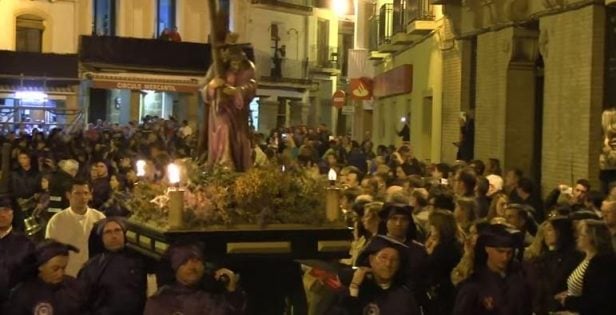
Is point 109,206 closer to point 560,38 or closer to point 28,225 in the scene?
point 28,225

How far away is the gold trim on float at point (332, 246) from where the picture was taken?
31.7 ft

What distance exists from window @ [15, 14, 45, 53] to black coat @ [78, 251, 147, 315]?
35.8 meters

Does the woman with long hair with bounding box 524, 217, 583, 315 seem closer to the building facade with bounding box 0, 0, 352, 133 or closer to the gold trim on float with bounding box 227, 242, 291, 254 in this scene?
the gold trim on float with bounding box 227, 242, 291, 254

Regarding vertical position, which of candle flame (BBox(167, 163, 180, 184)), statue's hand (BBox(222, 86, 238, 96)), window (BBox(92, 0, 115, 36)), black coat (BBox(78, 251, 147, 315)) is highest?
window (BBox(92, 0, 115, 36))

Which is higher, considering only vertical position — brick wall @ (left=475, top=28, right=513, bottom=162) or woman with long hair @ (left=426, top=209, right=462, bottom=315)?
brick wall @ (left=475, top=28, right=513, bottom=162)

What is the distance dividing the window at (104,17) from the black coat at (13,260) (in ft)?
121

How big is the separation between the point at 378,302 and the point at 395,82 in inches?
1014

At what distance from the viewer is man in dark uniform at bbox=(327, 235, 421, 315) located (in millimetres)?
6477

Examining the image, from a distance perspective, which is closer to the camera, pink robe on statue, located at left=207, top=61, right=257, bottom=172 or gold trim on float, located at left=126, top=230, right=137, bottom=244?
gold trim on float, located at left=126, top=230, right=137, bottom=244

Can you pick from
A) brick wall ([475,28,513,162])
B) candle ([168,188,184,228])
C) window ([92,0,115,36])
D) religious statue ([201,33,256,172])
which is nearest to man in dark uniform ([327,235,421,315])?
candle ([168,188,184,228])

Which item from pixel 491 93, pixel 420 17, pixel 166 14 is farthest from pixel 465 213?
pixel 166 14

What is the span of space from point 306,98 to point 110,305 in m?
48.3

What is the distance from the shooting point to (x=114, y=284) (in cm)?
771

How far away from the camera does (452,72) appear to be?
24.0 m
